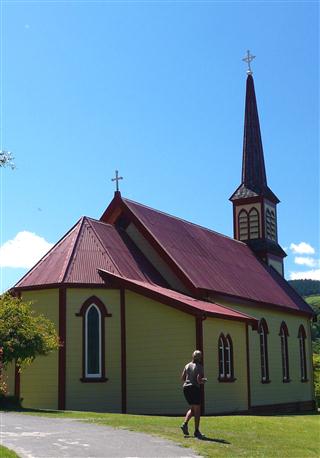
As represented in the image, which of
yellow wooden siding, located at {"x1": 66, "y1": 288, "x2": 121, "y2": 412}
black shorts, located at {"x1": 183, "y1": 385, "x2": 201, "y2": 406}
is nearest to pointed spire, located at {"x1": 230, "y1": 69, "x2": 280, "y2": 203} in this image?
yellow wooden siding, located at {"x1": 66, "y1": 288, "x2": 121, "y2": 412}

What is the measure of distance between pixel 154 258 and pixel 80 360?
6.36 metres

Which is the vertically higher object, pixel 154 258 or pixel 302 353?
pixel 154 258

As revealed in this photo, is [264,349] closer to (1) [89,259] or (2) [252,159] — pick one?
(1) [89,259]

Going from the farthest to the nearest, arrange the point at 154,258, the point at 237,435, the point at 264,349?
1. the point at 264,349
2. the point at 154,258
3. the point at 237,435

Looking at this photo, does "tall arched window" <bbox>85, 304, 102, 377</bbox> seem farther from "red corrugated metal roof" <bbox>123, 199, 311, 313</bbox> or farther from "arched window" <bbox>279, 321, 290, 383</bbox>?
"arched window" <bbox>279, 321, 290, 383</bbox>

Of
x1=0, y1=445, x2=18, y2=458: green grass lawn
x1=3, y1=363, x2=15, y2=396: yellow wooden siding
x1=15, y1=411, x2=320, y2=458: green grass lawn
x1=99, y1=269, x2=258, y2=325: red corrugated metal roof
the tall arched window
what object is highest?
x1=99, y1=269, x2=258, y2=325: red corrugated metal roof

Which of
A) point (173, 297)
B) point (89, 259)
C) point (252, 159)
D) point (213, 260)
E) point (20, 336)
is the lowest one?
point (20, 336)

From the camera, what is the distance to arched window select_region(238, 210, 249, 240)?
42.8m

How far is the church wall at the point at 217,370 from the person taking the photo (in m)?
25.1

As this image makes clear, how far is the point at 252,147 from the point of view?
150 feet

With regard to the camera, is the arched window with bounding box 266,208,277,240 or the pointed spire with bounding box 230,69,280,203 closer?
the arched window with bounding box 266,208,277,240

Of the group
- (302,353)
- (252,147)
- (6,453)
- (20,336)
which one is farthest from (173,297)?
(252,147)

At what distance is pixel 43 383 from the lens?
81.8ft

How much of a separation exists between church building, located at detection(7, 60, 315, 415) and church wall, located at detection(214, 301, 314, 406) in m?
0.13
